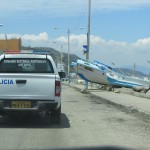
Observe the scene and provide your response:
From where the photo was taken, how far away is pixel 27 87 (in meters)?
12.9

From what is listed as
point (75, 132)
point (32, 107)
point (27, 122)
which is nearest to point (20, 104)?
point (32, 107)

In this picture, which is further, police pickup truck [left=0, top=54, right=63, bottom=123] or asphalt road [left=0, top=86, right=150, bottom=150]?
police pickup truck [left=0, top=54, right=63, bottom=123]

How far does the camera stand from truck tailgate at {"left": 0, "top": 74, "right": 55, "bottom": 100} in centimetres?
1287

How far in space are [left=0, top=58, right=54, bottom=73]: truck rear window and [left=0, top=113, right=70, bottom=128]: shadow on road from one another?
1.56 meters

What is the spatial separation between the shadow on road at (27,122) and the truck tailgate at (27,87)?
95cm

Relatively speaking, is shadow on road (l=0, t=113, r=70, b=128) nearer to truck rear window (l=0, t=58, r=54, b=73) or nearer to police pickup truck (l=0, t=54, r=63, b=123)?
police pickup truck (l=0, t=54, r=63, b=123)

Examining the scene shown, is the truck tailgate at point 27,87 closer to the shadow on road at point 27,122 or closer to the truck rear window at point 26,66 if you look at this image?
the truck rear window at point 26,66

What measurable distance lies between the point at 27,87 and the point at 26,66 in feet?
3.62

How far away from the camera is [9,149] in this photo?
936 cm

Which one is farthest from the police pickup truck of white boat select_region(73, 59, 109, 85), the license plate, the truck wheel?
white boat select_region(73, 59, 109, 85)

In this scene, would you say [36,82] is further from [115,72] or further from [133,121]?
[115,72]

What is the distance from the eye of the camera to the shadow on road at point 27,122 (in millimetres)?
13383

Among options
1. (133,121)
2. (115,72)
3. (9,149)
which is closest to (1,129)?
(9,149)

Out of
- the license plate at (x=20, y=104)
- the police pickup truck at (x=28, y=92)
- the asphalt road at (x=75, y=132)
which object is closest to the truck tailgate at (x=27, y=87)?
the police pickup truck at (x=28, y=92)
